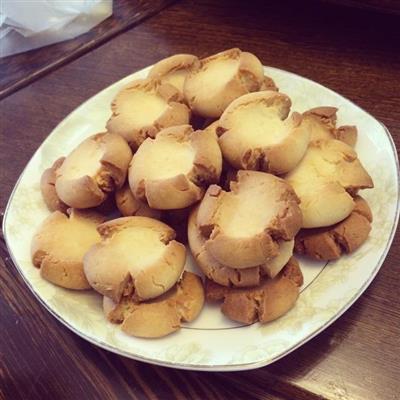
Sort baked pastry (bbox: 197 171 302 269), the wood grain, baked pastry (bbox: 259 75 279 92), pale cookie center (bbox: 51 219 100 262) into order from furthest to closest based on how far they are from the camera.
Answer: the wood grain
baked pastry (bbox: 259 75 279 92)
pale cookie center (bbox: 51 219 100 262)
baked pastry (bbox: 197 171 302 269)

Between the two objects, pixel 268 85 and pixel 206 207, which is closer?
pixel 206 207

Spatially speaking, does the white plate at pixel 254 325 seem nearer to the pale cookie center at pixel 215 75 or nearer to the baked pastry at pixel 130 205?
the baked pastry at pixel 130 205

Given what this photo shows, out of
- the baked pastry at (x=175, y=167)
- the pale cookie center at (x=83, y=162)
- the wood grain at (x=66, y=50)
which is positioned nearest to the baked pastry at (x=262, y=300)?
the baked pastry at (x=175, y=167)

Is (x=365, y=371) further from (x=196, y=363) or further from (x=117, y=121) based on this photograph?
(x=117, y=121)

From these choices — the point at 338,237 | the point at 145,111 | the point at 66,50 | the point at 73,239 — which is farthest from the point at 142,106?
the point at 66,50

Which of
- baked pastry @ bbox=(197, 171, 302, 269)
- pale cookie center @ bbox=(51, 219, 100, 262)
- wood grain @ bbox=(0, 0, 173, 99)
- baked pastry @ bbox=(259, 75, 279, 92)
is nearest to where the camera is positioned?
baked pastry @ bbox=(197, 171, 302, 269)

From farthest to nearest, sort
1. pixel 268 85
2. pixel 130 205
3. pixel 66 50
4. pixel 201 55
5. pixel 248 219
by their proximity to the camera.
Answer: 1. pixel 66 50
2. pixel 201 55
3. pixel 268 85
4. pixel 130 205
5. pixel 248 219

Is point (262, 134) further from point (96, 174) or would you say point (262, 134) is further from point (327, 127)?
point (96, 174)

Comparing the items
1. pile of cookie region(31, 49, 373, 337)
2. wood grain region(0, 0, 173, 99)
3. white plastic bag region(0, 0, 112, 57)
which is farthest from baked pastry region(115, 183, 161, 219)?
white plastic bag region(0, 0, 112, 57)

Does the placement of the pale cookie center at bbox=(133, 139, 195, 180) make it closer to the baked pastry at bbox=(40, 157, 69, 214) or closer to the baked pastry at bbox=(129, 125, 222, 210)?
the baked pastry at bbox=(129, 125, 222, 210)
